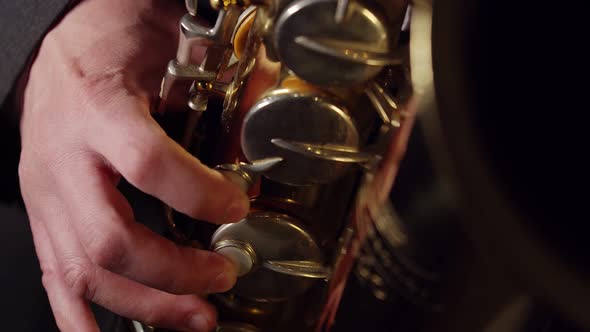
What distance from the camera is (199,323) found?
492 mm

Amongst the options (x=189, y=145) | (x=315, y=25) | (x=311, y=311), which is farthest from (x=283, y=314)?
(x=315, y=25)

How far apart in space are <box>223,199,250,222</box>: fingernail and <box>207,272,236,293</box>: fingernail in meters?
0.05

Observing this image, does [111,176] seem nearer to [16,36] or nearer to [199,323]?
[199,323]

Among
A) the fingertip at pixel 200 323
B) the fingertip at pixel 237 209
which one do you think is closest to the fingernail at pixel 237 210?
the fingertip at pixel 237 209

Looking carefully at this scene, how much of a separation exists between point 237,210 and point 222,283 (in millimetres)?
66

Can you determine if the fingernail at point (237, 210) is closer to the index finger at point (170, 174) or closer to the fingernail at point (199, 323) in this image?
the index finger at point (170, 174)

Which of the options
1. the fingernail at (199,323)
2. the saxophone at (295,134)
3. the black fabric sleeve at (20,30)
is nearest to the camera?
the saxophone at (295,134)

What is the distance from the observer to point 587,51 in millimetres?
372

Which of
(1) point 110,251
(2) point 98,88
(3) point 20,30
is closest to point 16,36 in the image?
(3) point 20,30

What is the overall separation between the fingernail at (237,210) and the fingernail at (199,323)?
11 centimetres

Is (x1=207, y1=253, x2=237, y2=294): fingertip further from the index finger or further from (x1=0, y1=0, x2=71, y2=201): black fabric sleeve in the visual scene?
(x1=0, y1=0, x2=71, y2=201): black fabric sleeve

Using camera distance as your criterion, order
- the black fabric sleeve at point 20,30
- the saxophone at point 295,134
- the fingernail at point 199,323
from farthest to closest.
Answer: the black fabric sleeve at point 20,30 < the fingernail at point 199,323 < the saxophone at point 295,134

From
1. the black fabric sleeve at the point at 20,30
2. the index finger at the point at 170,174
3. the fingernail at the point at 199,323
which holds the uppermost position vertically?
the index finger at the point at 170,174

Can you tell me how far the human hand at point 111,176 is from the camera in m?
0.41
